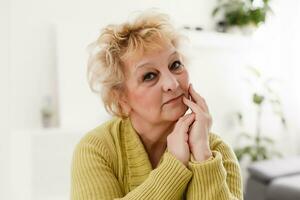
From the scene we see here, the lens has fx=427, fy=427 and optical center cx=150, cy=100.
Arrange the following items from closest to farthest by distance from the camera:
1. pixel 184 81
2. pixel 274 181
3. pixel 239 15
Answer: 1. pixel 184 81
2. pixel 274 181
3. pixel 239 15

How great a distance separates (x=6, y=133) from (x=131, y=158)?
180cm

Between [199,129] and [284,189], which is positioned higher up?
[199,129]

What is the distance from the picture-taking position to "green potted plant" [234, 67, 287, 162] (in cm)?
411

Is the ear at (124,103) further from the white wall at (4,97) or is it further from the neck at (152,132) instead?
the white wall at (4,97)

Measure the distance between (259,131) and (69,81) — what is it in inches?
89.9

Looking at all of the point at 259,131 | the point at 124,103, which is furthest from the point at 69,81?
the point at 259,131

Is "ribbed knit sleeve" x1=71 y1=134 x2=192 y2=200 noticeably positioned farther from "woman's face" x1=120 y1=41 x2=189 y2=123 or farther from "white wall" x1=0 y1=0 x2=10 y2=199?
"white wall" x1=0 y1=0 x2=10 y2=199

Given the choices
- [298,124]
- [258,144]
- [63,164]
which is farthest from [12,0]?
[298,124]

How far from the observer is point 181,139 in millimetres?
1114

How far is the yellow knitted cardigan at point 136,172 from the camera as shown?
3.48ft

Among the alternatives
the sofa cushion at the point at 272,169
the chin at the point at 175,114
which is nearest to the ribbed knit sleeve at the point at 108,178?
the chin at the point at 175,114

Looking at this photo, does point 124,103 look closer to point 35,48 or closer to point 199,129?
point 199,129

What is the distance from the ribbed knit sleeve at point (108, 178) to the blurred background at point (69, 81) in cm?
93

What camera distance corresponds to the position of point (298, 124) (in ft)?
16.3
